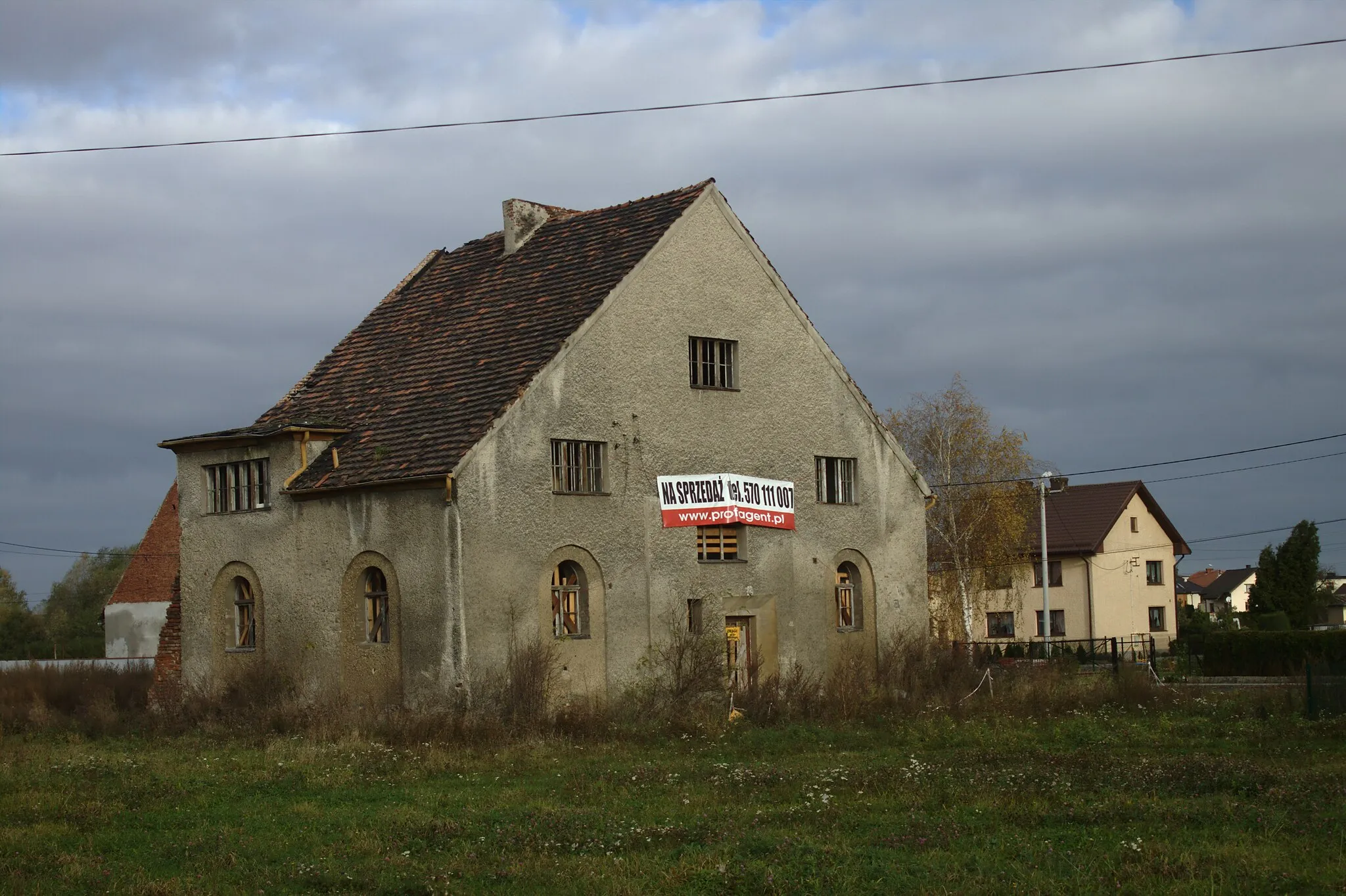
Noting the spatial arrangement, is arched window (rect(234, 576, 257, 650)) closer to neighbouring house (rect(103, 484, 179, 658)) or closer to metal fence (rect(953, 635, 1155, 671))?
metal fence (rect(953, 635, 1155, 671))

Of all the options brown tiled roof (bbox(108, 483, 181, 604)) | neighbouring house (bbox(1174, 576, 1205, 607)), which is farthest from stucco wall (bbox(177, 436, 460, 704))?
neighbouring house (bbox(1174, 576, 1205, 607))

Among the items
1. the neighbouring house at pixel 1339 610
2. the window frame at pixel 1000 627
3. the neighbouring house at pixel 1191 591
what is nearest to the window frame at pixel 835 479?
the window frame at pixel 1000 627

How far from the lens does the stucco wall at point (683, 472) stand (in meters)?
25.0

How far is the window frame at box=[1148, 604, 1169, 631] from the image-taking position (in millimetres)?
61500

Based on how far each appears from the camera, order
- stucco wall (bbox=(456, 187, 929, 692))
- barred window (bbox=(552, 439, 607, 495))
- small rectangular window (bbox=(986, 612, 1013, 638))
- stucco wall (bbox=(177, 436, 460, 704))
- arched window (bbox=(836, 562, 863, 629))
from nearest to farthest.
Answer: stucco wall (bbox=(177, 436, 460, 704)) < stucco wall (bbox=(456, 187, 929, 692)) < barred window (bbox=(552, 439, 607, 495)) < arched window (bbox=(836, 562, 863, 629)) < small rectangular window (bbox=(986, 612, 1013, 638))

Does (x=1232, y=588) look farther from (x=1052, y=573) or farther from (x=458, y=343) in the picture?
(x=458, y=343)

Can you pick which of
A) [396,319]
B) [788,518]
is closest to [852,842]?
[788,518]

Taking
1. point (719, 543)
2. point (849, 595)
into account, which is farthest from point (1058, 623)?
point (719, 543)

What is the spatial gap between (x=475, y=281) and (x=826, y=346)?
7.85 m

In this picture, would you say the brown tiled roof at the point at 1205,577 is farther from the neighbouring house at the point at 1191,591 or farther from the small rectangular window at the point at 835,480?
the small rectangular window at the point at 835,480

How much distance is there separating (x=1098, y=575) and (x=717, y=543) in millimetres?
35736

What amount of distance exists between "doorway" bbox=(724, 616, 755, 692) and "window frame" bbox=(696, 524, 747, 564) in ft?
3.87

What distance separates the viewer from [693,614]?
2784cm

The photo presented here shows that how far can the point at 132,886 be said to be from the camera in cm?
1126
